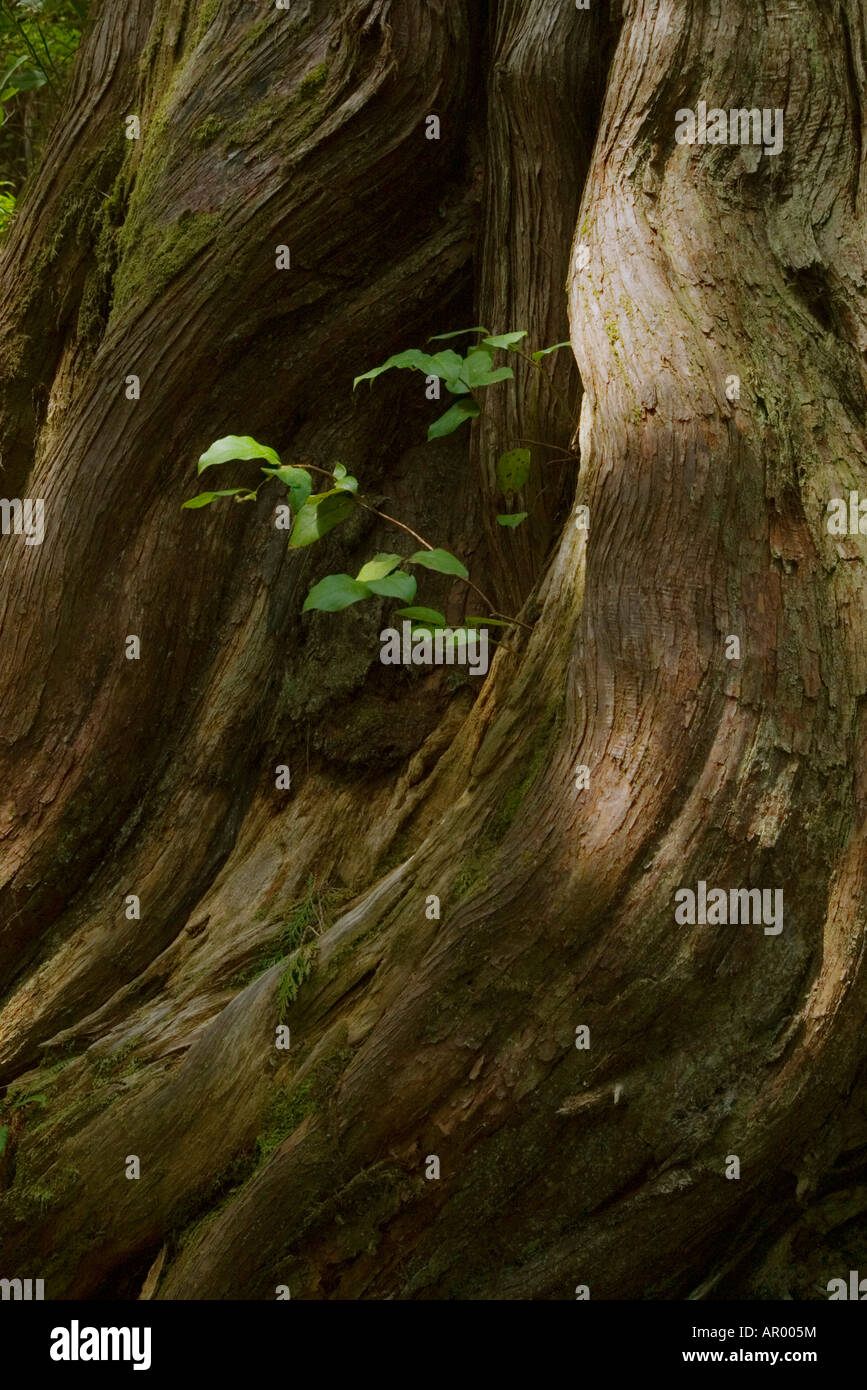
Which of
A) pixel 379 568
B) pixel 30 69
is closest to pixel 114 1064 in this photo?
pixel 379 568

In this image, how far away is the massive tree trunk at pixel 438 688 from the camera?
264 centimetres

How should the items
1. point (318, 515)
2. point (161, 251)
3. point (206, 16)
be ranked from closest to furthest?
point (318, 515) → point (161, 251) → point (206, 16)

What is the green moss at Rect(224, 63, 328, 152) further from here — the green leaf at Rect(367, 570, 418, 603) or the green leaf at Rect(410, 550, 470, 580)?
the green leaf at Rect(367, 570, 418, 603)

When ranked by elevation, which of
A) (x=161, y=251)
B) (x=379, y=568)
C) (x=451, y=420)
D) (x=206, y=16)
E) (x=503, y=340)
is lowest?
(x=379, y=568)

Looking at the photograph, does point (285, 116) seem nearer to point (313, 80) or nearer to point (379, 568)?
point (313, 80)

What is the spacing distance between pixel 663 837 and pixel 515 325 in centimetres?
178

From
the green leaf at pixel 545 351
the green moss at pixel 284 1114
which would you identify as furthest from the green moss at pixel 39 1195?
the green leaf at pixel 545 351

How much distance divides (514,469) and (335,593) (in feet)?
3.08

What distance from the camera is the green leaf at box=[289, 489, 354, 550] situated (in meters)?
2.94

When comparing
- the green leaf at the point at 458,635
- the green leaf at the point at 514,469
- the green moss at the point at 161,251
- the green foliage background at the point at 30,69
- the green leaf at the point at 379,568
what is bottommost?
the green leaf at the point at 458,635

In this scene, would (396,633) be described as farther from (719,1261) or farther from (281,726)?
(719,1261)

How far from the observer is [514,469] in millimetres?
3471

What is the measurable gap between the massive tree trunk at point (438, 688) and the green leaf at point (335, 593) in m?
0.54

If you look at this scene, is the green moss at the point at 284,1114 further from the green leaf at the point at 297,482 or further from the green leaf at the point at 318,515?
the green leaf at the point at 297,482
